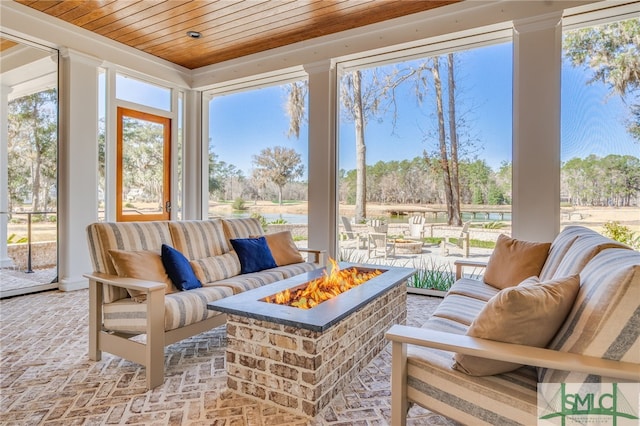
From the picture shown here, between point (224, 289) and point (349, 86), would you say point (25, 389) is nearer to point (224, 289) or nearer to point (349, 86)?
point (224, 289)

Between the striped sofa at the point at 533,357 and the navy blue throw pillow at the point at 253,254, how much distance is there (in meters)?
2.07

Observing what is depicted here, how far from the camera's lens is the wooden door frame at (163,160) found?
501 centimetres

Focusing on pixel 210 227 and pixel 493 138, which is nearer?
pixel 210 227

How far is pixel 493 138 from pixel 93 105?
4909mm

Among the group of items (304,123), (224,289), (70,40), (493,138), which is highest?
(70,40)

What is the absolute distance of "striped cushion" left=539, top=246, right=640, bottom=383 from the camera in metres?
1.10

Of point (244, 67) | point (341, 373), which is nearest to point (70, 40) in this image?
point (244, 67)

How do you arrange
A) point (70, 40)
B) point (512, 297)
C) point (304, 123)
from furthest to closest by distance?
point (304, 123) → point (70, 40) → point (512, 297)

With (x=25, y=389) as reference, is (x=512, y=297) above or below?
above

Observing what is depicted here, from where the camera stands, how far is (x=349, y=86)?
4801 millimetres

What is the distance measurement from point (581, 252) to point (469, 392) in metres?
1.02

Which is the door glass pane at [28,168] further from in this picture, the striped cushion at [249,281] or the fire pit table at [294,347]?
the fire pit table at [294,347]

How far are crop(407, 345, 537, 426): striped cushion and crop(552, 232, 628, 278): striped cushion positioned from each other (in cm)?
64

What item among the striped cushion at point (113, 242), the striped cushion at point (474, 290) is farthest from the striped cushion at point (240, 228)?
the striped cushion at point (474, 290)
